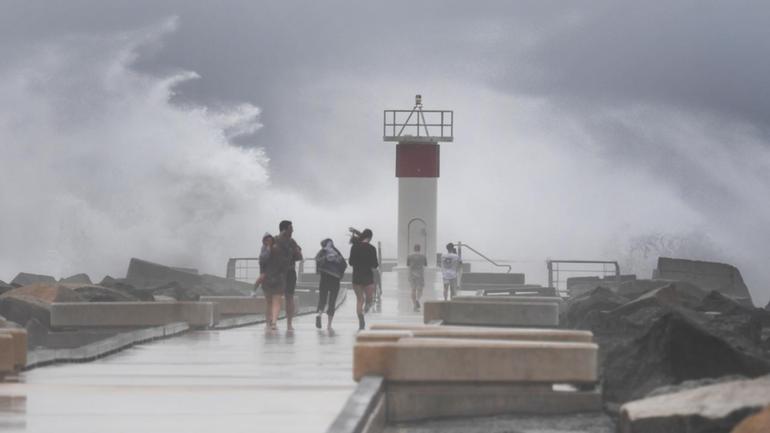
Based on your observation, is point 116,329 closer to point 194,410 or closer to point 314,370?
point 314,370

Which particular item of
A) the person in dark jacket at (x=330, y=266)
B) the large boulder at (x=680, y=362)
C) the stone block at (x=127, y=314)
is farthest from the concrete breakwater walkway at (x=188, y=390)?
the person in dark jacket at (x=330, y=266)

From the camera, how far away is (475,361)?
10781 mm

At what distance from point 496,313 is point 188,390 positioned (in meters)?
10.8

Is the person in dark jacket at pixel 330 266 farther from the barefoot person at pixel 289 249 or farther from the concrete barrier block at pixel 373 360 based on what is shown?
the concrete barrier block at pixel 373 360

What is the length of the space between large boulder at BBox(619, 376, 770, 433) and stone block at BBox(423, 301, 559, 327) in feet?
38.3

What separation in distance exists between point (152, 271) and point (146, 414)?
35.1m

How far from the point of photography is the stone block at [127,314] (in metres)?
20.6

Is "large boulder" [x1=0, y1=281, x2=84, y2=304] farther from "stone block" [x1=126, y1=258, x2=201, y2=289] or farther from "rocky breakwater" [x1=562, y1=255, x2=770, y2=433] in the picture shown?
"stone block" [x1=126, y1=258, x2=201, y2=289]

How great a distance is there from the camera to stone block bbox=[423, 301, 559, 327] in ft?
71.2

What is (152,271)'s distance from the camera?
146ft

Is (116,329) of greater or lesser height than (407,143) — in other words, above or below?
below

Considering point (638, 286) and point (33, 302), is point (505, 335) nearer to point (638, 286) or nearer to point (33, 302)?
point (33, 302)

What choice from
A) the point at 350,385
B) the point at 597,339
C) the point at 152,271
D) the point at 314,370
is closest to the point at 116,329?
the point at 597,339

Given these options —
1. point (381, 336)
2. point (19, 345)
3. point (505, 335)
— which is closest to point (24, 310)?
point (19, 345)
